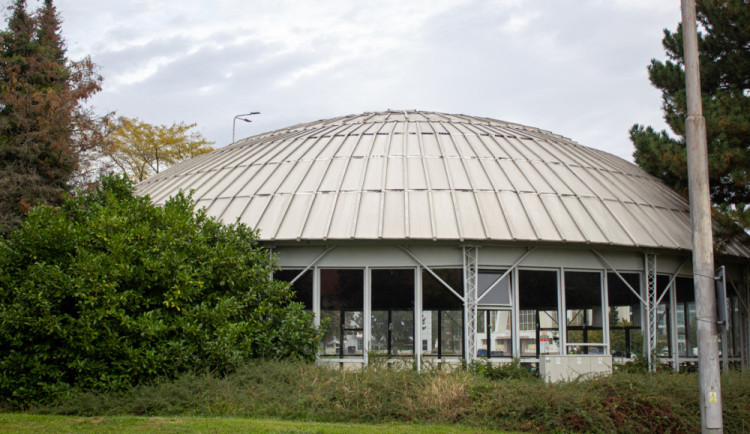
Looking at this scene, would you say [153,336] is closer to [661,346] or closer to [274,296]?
[274,296]

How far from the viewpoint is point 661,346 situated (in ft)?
69.9

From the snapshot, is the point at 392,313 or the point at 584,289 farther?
the point at 584,289

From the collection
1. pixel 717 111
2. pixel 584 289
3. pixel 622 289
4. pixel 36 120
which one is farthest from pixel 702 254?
pixel 36 120

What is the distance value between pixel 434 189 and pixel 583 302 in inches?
223

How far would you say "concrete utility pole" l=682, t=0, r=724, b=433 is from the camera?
10.6 metres

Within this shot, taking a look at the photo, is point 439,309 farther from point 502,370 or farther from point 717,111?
point 717,111

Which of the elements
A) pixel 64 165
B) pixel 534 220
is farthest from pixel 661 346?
pixel 64 165

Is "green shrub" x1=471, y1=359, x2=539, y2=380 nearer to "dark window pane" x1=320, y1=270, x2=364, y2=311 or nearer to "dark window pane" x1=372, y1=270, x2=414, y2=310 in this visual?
"dark window pane" x1=372, y1=270, x2=414, y2=310

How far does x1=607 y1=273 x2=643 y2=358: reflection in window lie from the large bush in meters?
9.39

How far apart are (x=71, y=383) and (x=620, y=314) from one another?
1566 centimetres

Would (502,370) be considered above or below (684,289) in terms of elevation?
below

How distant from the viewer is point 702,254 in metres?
11.1

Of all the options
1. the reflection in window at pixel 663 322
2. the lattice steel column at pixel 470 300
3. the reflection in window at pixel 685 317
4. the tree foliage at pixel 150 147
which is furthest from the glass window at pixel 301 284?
the tree foliage at pixel 150 147

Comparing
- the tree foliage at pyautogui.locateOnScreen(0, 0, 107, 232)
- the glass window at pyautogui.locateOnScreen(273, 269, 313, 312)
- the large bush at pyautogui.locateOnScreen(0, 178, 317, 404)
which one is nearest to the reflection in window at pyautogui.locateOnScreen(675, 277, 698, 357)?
the glass window at pyautogui.locateOnScreen(273, 269, 313, 312)
